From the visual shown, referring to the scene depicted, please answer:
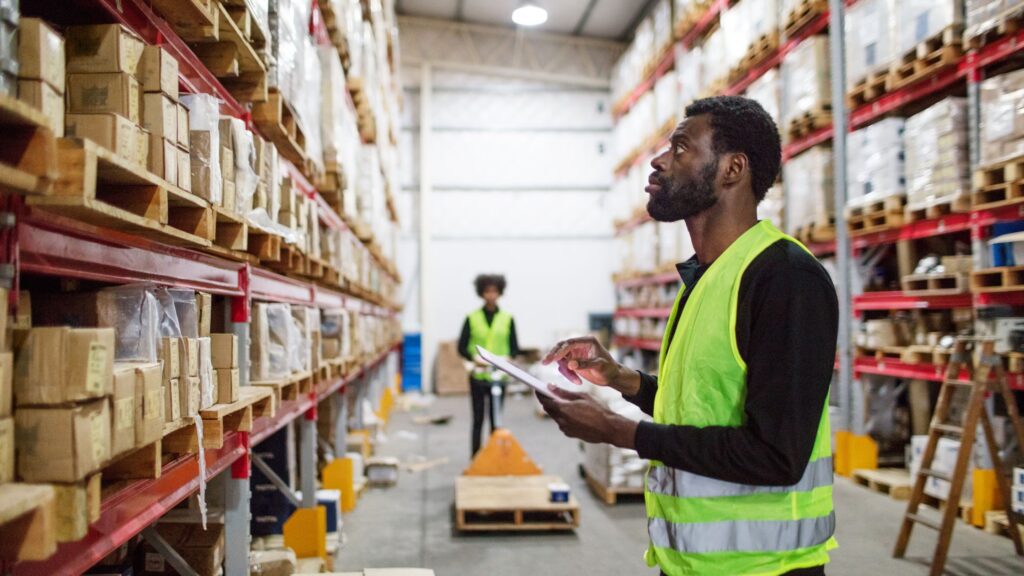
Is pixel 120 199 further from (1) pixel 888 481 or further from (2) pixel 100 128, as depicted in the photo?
(1) pixel 888 481

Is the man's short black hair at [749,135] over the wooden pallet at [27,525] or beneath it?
over

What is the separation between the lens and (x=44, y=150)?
148 centimetres

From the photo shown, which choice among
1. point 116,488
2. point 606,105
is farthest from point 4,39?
point 606,105

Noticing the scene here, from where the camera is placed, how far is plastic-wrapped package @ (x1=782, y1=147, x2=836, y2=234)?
773 centimetres

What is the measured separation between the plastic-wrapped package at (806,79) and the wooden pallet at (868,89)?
1.60 feet

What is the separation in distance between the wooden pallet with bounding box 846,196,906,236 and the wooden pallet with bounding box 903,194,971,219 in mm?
103

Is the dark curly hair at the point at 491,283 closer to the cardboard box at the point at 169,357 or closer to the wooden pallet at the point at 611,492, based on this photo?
the wooden pallet at the point at 611,492

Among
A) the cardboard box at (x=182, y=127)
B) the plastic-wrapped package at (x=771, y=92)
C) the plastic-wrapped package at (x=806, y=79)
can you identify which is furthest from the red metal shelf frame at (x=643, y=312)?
the cardboard box at (x=182, y=127)

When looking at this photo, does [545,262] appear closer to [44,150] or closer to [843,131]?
[843,131]

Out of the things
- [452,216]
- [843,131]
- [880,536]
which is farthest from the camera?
[452,216]

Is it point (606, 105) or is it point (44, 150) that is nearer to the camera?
point (44, 150)

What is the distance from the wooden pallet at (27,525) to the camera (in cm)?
146

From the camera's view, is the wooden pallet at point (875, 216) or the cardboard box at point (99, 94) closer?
the cardboard box at point (99, 94)

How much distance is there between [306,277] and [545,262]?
12.5 meters
